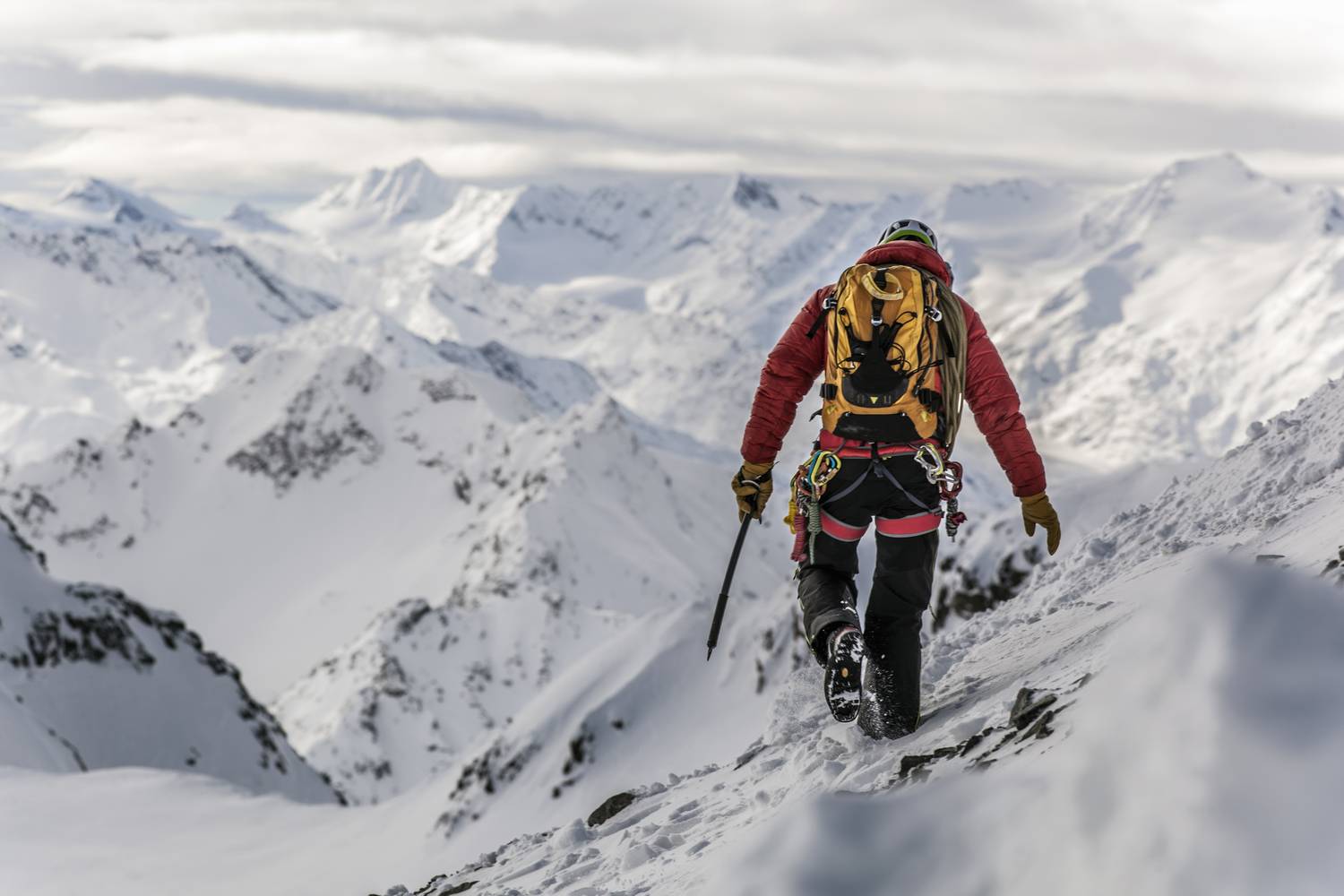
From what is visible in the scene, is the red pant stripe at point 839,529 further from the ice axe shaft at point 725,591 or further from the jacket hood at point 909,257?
the jacket hood at point 909,257

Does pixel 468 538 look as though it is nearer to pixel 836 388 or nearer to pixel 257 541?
pixel 257 541

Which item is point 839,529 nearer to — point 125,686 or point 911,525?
point 911,525

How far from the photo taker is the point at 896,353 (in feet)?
21.2

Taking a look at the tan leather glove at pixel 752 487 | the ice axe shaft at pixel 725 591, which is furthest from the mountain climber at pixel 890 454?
the ice axe shaft at pixel 725 591

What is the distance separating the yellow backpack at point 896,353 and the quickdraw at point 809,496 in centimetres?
24

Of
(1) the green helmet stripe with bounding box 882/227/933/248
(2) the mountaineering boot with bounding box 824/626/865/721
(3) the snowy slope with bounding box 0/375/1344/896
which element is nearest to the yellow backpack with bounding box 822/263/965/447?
(1) the green helmet stripe with bounding box 882/227/933/248

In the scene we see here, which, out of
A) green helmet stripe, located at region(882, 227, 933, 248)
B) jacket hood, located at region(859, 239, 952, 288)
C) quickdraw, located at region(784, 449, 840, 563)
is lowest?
quickdraw, located at region(784, 449, 840, 563)

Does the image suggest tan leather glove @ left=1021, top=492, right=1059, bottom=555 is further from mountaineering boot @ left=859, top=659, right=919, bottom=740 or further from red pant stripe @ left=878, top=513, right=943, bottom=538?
mountaineering boot @ left=859, top=659, right=919, bottom=740

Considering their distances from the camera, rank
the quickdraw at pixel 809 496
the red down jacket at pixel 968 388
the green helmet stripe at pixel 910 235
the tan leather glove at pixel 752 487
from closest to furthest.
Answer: the red down jacket at pixel 968 388, the quickdraw at pixel 809 496, the green helmet stripe at pixel 910 235, the tan leather glove at pixel 752 487

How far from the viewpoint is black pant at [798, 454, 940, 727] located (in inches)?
257

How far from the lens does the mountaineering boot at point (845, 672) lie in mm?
6285

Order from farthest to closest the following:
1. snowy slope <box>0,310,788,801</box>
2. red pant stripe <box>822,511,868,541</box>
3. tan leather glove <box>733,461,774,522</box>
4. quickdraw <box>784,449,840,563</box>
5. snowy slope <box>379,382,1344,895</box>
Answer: snowy slope <box>0,310,788,801</box> < tan leather glove <box>733,461,774,522</box> < red pant stripe <box>822,511,868,541</box> < quickdraw <box>784,449,840,563</box> < snowy slope <box>379,382,1344,895</box>

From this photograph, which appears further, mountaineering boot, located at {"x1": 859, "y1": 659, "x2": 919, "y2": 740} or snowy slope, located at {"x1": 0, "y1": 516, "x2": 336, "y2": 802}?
snowy slope, located at {"x1": 0, "y1": 516, "x2": 336, "y2": 802}

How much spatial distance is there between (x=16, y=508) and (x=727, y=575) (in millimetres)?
213809
